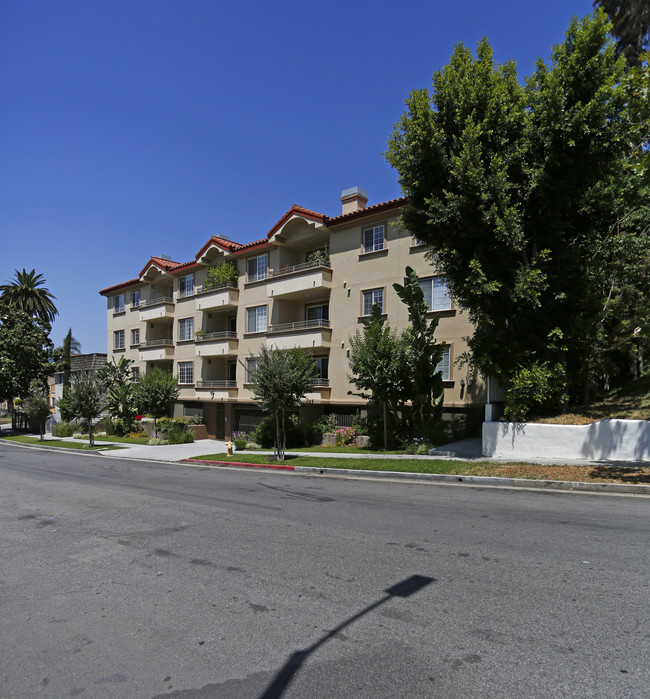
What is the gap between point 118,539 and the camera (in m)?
7.70

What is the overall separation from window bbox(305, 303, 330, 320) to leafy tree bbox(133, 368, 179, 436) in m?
11.3

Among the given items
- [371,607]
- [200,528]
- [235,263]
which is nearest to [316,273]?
[235,263]

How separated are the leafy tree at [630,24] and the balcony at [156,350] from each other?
3448 centimetres

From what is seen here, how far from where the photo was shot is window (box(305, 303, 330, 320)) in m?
27.8

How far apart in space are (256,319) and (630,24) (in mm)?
27794

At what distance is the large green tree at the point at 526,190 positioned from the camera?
14.4m

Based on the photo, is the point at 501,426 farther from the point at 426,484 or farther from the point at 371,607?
the point at 371,607

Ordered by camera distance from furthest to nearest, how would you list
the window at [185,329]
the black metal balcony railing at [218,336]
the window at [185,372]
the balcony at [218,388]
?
the window at [185,329] → the window at [185,372] → the black metal balcony railing at [218,336] → the balcony at [218,388]

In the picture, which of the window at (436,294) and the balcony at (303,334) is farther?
the balcony at (303,334)

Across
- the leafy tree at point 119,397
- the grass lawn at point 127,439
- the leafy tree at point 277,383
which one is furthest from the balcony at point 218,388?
the leafy tree at point 277,383

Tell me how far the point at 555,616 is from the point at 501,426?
12207mm

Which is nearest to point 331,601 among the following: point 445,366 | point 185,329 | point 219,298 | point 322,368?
point 445,366

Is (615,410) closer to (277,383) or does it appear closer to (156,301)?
(277,383)

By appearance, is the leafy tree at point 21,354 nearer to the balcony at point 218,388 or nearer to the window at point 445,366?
the balcony at point 218,388
